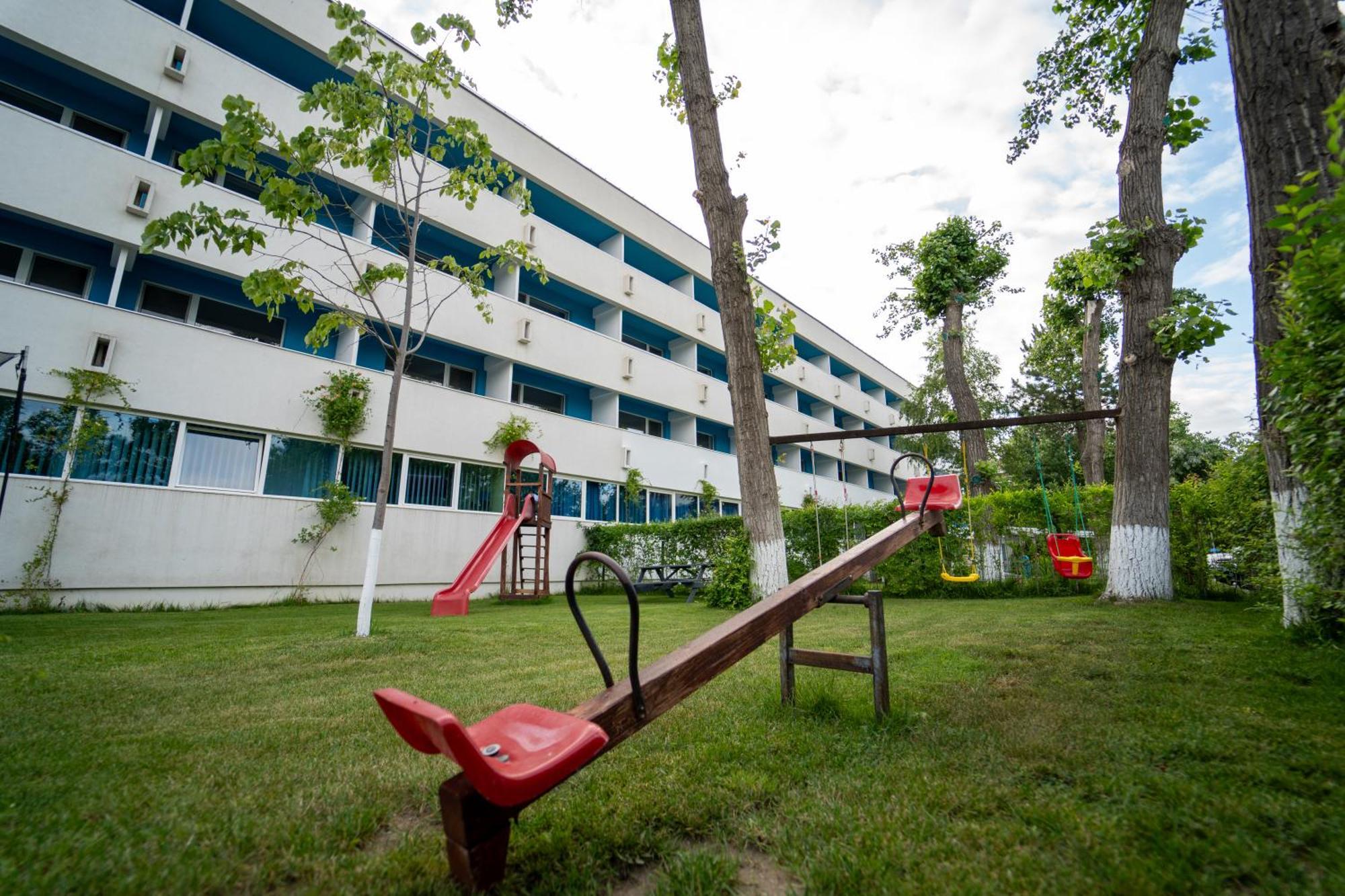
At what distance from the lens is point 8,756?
7.51ft

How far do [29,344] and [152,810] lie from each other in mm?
11208

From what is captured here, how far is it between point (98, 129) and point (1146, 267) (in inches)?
724

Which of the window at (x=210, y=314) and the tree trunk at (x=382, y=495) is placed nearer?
the tree trunk at (x=382, y=495)

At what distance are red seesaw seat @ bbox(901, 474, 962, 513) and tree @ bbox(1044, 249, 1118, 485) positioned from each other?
6.17 meters

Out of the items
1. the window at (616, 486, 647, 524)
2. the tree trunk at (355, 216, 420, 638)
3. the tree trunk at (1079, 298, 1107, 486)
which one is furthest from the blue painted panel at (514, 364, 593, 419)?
the tree trunk at (1079, 298, 1107, 486)

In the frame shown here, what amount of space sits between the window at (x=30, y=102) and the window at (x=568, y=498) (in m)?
12.0

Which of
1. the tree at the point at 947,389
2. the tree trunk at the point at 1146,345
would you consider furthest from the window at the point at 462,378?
the tree at the point at 947,389

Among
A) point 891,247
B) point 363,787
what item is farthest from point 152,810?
point 891,247

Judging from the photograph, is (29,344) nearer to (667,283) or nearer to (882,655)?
(882,655)

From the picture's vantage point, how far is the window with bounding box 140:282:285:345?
11.1 meters

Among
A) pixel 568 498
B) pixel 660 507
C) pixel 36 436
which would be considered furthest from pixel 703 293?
pixel 36 436

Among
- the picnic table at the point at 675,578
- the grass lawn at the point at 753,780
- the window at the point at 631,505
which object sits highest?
the window at the point at 631,505

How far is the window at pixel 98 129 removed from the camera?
10.6 meters

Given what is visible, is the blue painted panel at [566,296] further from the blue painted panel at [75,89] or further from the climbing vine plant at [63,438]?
the climbing vine plant at [63,438]
